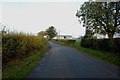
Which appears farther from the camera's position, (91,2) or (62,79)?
Result: (91,2)

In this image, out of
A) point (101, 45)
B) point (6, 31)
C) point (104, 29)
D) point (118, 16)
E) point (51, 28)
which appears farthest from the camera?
point (51, 28)

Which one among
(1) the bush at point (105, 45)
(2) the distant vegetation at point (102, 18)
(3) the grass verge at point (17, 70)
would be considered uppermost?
(2) the distant vegetation at point (102, 18)

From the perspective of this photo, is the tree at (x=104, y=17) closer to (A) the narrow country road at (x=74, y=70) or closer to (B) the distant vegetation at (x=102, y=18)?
(B) the distant vegetation at (x=102, y=18)

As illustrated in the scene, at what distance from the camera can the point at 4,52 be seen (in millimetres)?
11695

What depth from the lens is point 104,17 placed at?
3253 centimetres

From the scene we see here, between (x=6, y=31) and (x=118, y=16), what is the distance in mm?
22211

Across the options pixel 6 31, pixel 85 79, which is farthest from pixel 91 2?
pixel 85 79

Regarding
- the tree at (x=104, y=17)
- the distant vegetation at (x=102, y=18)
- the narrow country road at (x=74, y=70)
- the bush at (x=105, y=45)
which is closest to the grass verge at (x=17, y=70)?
the narrow country road at (x=74, y=70)

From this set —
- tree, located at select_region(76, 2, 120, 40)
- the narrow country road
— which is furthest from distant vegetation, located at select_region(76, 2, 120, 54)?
the narrow country road

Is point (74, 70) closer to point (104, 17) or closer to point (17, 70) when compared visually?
point (17, 70)

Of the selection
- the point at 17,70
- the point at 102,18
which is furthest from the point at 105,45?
the point at 17,70

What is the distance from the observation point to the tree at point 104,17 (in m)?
31.8

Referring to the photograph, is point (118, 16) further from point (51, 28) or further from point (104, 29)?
point (51, 28)

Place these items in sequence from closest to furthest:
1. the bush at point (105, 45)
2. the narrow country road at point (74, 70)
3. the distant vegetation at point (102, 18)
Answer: the narrow country road at point (74, 70) < the bush at point (105, 45) < the distant vegetation at point (102, 18)
